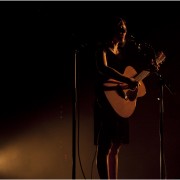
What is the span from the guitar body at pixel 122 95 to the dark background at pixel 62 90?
77 cm

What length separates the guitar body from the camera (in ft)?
9.77

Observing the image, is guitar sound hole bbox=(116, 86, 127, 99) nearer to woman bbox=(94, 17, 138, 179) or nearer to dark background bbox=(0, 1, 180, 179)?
woman bbox=(94, 17, 138, 179)

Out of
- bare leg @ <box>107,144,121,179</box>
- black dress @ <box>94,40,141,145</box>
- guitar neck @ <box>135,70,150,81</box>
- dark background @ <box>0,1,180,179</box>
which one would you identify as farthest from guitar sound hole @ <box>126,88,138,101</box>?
dark background @ <box>0,1,180,179</box>

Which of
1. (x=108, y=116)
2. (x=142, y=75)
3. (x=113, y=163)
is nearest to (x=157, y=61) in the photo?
(x=142, y=75)

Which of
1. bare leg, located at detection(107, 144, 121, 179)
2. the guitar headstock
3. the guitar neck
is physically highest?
the guitar headstock

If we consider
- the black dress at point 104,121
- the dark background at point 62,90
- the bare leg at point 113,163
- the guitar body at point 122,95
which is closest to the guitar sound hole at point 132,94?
the guitar body at point 122,95

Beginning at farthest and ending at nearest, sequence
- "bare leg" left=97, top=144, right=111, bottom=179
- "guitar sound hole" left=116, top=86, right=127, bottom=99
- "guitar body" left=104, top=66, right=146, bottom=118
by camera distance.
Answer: "guitar sound hole" left=116, top=86, right=127, bottom=99
"guitar body" left=104, top=66, right=146, bottom=118
"bare leg" left=97, top=144, right=111, bottom=179

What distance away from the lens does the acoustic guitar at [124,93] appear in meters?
2.98

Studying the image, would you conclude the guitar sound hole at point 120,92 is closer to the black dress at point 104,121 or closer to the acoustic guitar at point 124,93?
the acoustic guitar at point 124,93

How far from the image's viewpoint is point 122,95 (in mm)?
3115

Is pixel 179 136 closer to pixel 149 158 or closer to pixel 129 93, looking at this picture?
pixel 149 158

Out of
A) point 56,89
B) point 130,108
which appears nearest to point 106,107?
point 130,108

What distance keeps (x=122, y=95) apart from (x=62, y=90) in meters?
1.03

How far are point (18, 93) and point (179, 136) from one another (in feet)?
6.64
